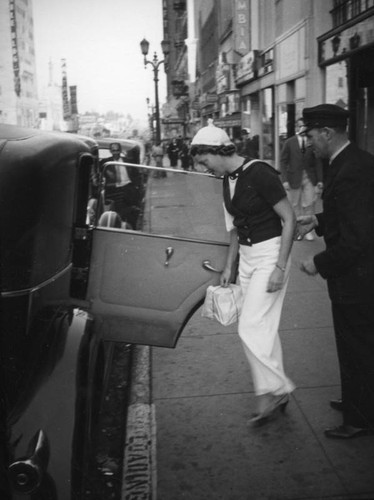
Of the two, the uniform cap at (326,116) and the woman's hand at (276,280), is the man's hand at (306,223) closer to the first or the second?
the woman's hand at (276,280)

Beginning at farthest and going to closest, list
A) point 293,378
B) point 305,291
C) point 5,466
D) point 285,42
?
point 285,42, point 305,291, point 293,378, point 5,466

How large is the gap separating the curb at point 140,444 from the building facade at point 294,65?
9382mm

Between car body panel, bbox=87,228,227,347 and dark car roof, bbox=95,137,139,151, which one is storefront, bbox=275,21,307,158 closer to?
dark car roof, bbox=95,137,139,151

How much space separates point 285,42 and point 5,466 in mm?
17443

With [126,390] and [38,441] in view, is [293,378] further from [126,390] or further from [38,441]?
[38,441]

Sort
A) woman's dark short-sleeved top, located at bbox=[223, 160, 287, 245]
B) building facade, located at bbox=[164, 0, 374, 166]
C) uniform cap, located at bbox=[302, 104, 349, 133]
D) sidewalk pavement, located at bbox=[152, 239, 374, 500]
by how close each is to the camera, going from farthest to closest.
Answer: building facade, located at bbox=[164, 0, 374, 166], woman's dark short-sleeved top, located at bbox=[223, 160, 287, 245], uniform cap, located at bbox=[302, 104, 349, 133], sidewalk pavement, located at bbox=[152, 239, 374, 500]

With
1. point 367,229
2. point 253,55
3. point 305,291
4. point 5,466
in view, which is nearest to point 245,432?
point 367,229

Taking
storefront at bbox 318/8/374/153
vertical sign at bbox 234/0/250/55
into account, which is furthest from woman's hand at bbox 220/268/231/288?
vertical sign at bbox 234/0/250/55

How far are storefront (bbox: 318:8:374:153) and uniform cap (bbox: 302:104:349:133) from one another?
9.28 meters

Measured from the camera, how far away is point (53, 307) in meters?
2.90

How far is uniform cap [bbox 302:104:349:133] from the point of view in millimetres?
3188

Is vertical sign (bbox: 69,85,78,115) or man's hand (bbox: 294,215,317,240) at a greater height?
vertical sign (bbox: 69,85,78,115)

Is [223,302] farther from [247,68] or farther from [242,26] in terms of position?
[247,68]

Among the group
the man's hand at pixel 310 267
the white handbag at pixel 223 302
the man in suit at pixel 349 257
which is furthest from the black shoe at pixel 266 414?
the man's hand at pixel 310 267
